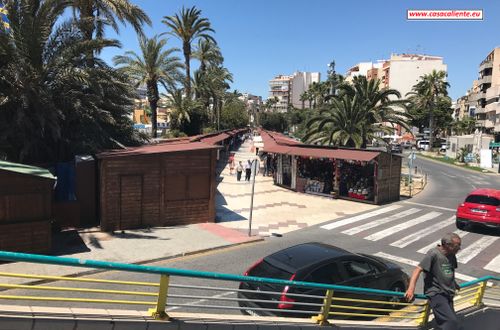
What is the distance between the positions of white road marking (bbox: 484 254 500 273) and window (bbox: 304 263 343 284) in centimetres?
718

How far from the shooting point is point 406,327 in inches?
251

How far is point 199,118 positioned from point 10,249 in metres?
33.9

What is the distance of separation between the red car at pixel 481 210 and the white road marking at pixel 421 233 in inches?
35.2

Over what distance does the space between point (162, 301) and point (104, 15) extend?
19.3m

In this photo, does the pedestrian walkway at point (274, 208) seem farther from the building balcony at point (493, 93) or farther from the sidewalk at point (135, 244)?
the building balcony at point (493, 93)

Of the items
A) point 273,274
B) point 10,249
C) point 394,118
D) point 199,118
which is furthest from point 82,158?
point 199,118

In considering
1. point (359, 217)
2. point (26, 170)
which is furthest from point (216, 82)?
point (26, 170)

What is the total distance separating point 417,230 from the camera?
17.2 m

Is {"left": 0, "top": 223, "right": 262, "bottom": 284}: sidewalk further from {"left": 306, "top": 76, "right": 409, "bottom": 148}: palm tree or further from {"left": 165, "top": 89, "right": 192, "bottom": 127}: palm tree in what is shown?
{"left": 165, "top": 89, "right": 192, "bottom": 127}: palm tree

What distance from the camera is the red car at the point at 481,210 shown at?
16.3m

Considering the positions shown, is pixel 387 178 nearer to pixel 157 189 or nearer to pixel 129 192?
pixel 157 189

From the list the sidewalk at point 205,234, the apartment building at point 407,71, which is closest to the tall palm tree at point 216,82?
the sidewalk at point 205,234

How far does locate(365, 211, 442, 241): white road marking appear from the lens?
1600 centimetres

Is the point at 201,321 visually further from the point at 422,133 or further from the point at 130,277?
the point at 422,133
